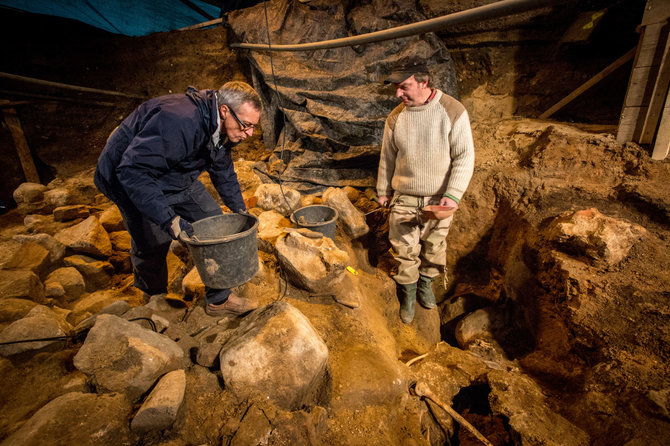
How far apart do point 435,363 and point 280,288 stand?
5.03ft

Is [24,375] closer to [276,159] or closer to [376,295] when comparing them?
[376,295]

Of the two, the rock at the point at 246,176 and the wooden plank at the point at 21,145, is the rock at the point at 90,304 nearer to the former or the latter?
the rock at the point at 246,176

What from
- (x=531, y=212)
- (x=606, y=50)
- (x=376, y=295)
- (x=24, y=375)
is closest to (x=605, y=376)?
(x=531, y=212)

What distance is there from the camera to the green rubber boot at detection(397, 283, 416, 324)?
291 cm

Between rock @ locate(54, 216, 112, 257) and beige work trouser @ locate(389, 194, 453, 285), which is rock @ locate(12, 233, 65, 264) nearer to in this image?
rock @ locate(54, 216, 112, 257)

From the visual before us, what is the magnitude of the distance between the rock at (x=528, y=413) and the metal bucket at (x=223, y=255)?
203 cm

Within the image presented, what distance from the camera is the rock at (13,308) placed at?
1.73m

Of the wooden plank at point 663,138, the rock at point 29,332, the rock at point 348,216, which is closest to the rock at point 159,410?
the rock at point 29,332

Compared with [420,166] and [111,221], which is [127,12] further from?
[420,166]

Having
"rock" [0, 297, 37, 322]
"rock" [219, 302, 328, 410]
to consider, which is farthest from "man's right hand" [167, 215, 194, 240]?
"rock" [0, 297, 37, 322]

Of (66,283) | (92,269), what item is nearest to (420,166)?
(66,283)

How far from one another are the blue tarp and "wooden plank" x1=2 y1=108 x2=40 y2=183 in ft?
5.86

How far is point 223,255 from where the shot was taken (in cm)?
179

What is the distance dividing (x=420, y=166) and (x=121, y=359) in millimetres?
2490
